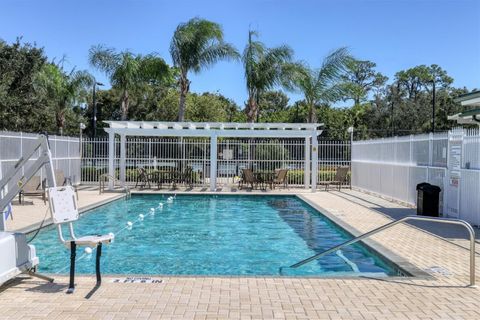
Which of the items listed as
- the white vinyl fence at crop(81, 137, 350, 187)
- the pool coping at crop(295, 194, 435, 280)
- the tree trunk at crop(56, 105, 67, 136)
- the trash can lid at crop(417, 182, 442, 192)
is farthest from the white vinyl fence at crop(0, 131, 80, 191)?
the tree trunk at crop(56, 105, 67, 136)

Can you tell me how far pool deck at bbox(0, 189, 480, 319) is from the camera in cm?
484

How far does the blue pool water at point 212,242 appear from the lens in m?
8.16

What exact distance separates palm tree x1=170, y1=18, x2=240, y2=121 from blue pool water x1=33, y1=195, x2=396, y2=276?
36.6 ft

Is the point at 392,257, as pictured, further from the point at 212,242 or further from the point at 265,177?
the point at 265,177

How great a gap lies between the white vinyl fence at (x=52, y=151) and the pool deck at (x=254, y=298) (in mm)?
7327

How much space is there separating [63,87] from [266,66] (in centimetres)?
1444

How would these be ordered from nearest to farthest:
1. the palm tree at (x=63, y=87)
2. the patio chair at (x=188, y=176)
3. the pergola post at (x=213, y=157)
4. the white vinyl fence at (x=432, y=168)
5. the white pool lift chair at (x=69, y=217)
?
the white pool lift chair at (x=69, y=217), the white vinyl fence at (x=432, y=168), the pergola post at (x=213, y=157), the patio chair at (x=188, y=176), the palm tree at (x=63, y=87)

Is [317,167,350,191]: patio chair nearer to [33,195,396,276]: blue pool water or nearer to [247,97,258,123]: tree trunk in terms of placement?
[33,195,396,276]: blue pool water

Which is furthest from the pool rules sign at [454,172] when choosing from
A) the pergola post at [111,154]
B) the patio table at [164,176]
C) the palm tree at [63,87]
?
the palm tree at [63,87]

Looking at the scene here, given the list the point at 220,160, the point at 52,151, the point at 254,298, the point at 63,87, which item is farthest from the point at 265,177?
the point at 63,87

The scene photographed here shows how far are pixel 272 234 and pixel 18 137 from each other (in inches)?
349

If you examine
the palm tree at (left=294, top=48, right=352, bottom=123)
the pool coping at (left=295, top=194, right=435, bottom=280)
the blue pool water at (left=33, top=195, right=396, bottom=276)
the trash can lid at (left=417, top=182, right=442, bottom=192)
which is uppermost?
the palm tree at (left=294, top=48, right=352, bottom=123)

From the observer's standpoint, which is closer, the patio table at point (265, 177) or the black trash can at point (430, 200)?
the black trash can at point (430, 200)

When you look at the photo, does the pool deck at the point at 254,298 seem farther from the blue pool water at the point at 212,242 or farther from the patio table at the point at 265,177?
the patio table at the point at 265,177
